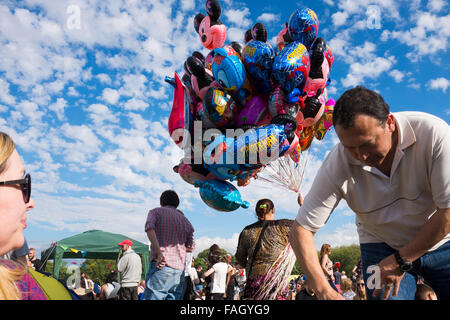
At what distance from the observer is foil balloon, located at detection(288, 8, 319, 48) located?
4133 mm

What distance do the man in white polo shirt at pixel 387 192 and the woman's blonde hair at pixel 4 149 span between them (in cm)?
131

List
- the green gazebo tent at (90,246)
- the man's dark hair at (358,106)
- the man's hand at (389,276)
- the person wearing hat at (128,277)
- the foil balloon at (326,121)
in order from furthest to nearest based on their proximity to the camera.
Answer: the green gazebo tent at (90,246) → the person wearing hat at (128,277) → the foil balloon at (326,121) → the man's hand at (389,276) → the man's dark hair at (358,106)

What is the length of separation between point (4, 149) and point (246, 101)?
11.0 feet

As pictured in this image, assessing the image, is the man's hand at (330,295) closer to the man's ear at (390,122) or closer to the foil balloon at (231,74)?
the man's ear at (390,122)

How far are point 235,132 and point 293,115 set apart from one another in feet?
2.22

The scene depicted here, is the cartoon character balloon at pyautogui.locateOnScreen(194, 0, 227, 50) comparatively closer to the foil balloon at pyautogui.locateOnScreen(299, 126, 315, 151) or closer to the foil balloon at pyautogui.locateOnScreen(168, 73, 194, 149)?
the foil balloon at pyautogui.locateOnScreen(168, 73, 194, 149)

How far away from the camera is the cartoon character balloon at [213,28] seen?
4.48m

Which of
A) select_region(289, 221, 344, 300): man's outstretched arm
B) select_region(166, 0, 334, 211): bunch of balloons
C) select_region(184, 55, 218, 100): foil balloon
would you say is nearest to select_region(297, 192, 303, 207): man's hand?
select_region(166, 0, 334, 211): bunch of balloons

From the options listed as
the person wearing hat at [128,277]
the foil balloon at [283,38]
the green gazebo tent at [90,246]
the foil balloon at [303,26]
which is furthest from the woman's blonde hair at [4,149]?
the green gazebo tent at [90,246]
